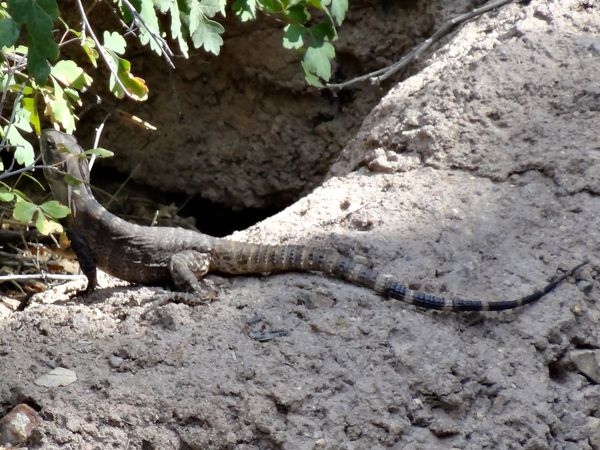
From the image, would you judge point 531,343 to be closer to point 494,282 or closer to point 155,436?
point 494,282

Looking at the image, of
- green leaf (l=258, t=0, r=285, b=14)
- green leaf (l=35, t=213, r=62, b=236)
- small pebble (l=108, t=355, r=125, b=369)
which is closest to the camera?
green leaf (l=35, t=213, r=62, b=236)

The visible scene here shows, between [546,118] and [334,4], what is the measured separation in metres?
1.77

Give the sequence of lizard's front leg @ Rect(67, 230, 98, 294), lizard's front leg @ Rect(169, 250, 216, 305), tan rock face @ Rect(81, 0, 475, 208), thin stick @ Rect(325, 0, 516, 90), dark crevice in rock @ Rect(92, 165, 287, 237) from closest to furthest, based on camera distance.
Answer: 1. lizard's front leg @ Rect(169, 250, 216, 305)
2. lizard's front leg @ Rect(67, 230, 98, 294)
3. thin stick @ Rect(325, 0, 516, 90)
4. tan rock face @ Rect(81, 0, 475, 208)
5. dark crevice in rock @ Rect(92, 165, 287, 237)

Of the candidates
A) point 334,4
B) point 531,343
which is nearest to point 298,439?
point 531,343

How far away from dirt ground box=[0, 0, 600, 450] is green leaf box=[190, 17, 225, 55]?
1.31 metres

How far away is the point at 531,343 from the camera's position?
4348 mm

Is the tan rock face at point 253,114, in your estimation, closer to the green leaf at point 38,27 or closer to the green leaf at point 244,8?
the green leaf at point 244,8

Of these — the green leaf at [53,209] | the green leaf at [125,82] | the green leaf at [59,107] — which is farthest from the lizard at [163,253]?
the green leaf at [53,209]

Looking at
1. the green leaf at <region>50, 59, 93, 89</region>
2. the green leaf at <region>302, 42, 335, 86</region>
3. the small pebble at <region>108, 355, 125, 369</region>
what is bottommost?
the small pebble at <region>108, 355, 125, 369</region>

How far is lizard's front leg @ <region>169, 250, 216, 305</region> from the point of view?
15.7 feet

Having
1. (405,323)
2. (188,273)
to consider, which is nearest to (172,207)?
(188,273)

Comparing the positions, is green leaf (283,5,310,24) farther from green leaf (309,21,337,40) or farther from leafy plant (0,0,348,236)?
green leaf (309,21,337,40)

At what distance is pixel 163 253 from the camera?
17.1 ft

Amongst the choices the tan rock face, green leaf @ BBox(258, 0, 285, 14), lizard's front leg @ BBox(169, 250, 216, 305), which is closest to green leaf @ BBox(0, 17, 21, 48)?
green leaf @ BBox(258, 0, 285, 14)
